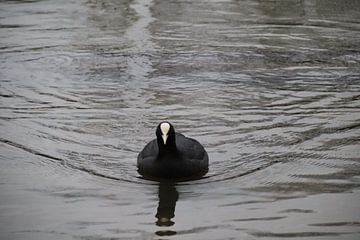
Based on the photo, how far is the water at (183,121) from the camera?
7.81 m

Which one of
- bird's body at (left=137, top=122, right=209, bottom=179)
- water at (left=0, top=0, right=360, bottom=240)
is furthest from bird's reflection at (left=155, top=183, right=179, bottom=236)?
bird's body at (left=137, top=122, right=209, bottom=179)

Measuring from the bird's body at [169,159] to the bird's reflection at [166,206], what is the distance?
0.16 metres

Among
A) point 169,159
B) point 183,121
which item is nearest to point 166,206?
point 169,159

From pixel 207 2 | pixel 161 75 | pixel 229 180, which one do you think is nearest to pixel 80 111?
pixel 161 75

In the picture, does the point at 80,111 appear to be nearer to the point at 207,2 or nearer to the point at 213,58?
the point at 213,58

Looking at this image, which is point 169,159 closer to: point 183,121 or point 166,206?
point 166,206

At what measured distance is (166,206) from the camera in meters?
8.15

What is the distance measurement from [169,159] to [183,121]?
2267mm

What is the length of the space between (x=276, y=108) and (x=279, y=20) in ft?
24.8

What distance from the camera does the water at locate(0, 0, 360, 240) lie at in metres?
7.81

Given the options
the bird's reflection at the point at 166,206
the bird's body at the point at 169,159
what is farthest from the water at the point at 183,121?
the bird's body at the point at 169,159

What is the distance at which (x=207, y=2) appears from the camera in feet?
70.3

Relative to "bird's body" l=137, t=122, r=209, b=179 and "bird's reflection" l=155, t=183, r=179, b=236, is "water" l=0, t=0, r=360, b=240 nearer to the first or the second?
"bird's reflection" l=155, t=183, r=179, b=236

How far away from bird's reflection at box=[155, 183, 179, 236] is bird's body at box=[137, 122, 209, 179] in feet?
0.54
